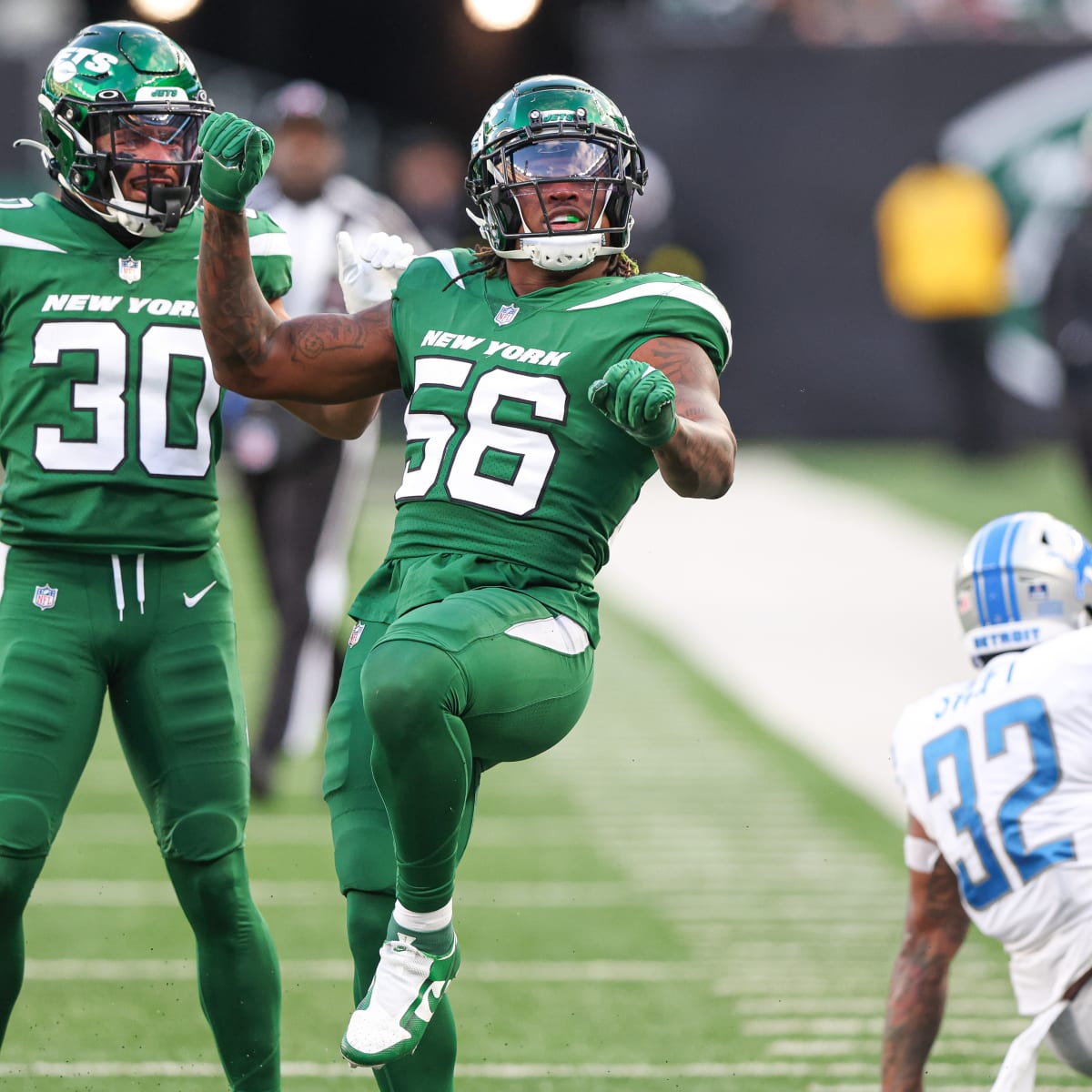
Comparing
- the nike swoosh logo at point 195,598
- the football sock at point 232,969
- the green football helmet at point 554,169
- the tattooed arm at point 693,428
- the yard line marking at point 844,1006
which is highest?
the green football helmet at point 554,169

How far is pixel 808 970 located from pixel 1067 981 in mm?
2148

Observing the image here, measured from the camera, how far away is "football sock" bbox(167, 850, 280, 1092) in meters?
3.98

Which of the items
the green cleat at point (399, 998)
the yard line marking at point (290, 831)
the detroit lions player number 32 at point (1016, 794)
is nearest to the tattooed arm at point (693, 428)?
the detroit lions player number 32 at point (1016, 794)

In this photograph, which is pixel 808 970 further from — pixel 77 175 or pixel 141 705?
pixel 77 175

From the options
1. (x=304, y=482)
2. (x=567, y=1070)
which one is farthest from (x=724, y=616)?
(x=567, y=1070)

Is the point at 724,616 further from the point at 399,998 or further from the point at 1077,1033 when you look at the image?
the point at 399,998

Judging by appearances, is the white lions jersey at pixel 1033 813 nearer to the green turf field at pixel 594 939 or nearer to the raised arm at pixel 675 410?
the raised arm at pixel 675 410

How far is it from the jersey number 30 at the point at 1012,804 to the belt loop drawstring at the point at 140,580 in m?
1.52

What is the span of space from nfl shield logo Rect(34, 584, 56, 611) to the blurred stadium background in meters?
1.20

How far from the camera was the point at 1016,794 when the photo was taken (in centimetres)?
366

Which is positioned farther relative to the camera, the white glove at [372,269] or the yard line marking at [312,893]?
the yard line marking at [312,893]

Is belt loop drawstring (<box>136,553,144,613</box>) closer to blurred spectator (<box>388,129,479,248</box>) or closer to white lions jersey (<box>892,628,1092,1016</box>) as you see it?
white lions jersey (<box>892,628,1092,1016</box>)

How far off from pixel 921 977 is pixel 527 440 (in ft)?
3.98

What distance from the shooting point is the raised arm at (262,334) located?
3.77m
